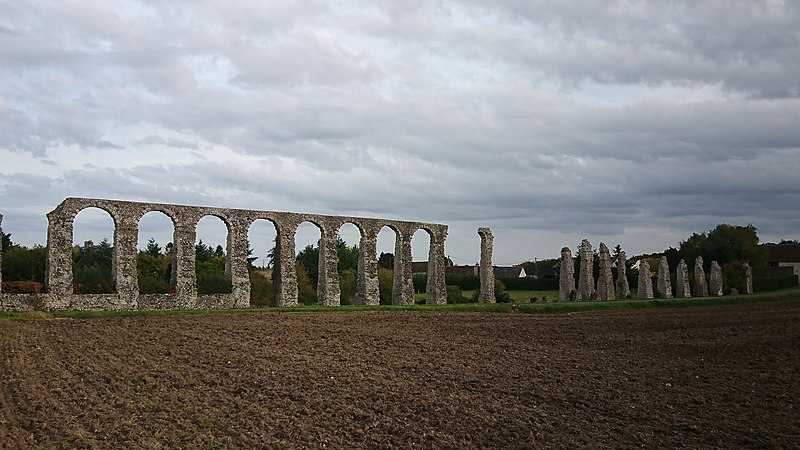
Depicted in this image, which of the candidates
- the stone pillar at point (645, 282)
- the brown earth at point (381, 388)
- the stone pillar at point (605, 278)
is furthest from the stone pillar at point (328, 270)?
the stone pillar at point (645, 282)

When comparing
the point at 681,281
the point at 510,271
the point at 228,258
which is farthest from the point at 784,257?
the point at 228,258

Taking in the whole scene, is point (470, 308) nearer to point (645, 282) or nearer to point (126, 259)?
point (126, 259)

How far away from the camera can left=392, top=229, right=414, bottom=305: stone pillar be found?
3925cm

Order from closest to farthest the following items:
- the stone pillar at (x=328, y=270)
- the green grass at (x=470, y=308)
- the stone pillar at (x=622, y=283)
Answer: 1. the green grass at (x=470, y=308)
2. the stone pillar at (x=328, y=270)
3. the stone pillar at (x=622, y=283)

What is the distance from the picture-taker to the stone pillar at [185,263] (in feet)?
103

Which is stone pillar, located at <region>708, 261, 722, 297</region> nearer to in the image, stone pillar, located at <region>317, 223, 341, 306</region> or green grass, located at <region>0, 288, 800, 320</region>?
green grass, located at <region>0, 288, 800, 320</region>

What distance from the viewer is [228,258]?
33.8 m

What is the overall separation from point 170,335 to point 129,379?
6.09 metres

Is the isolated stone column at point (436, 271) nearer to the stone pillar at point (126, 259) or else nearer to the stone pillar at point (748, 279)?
the stone pillar at point (126, 259)

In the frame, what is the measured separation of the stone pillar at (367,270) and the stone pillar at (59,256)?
13.9 meters

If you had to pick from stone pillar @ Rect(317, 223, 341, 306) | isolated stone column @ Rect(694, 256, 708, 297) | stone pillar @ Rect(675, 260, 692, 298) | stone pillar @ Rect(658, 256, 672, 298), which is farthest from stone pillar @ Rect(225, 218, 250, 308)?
isolated stone column @ Rect(694, 256, 708, 297)

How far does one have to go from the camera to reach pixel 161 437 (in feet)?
33.0

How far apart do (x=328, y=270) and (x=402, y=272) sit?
4728 millimetres

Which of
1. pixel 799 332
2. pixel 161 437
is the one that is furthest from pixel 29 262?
pixel 799 332
